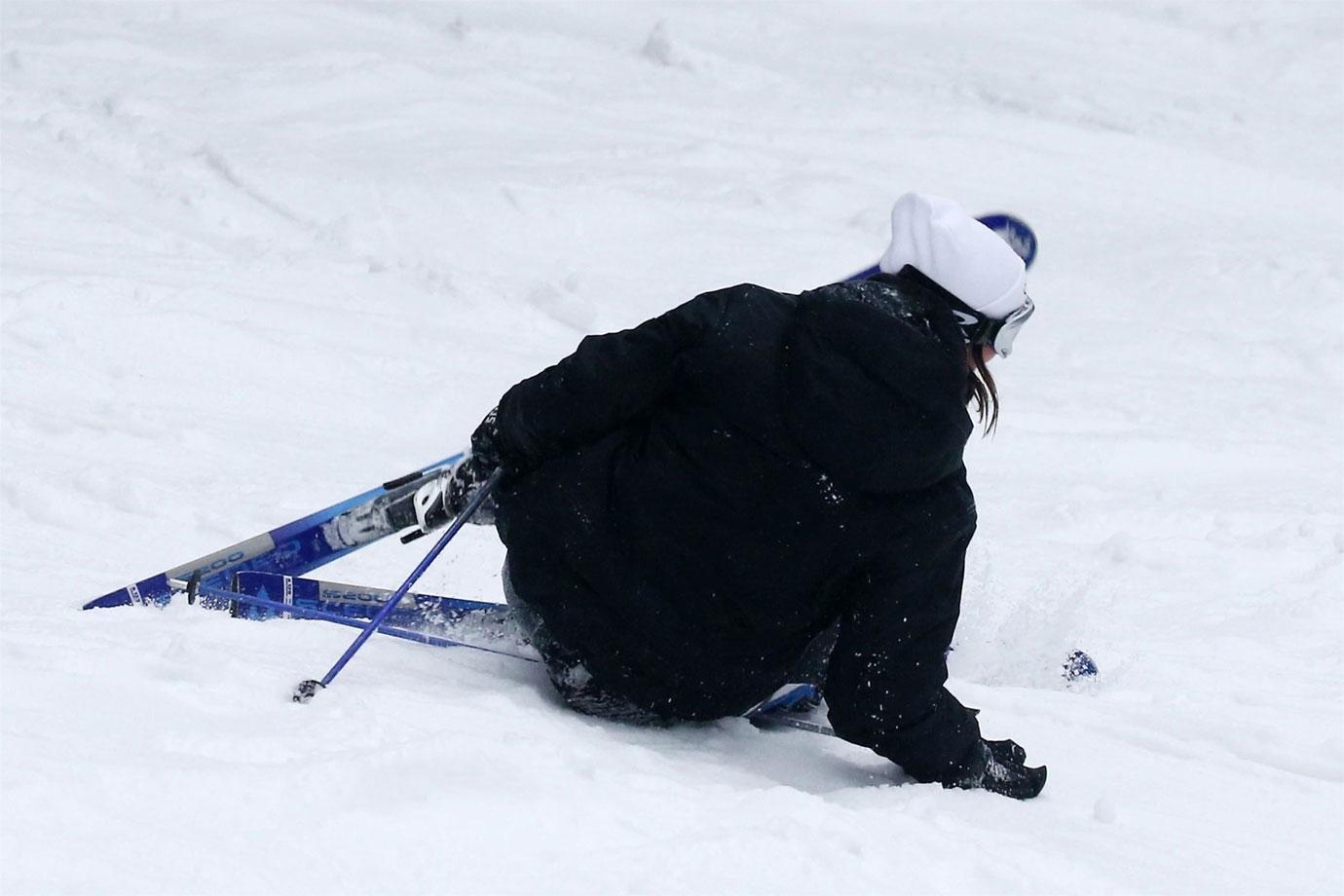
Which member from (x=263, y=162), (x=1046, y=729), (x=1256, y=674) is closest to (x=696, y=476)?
(x=1046, y=729)

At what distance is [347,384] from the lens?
6250 millimetres

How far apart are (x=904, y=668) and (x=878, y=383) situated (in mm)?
598

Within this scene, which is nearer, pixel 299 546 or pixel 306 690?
pixel 306 690

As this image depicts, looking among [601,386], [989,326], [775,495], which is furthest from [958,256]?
[601,386]

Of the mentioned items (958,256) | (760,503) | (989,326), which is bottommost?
(760,503)

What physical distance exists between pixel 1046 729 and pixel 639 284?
16.5ft

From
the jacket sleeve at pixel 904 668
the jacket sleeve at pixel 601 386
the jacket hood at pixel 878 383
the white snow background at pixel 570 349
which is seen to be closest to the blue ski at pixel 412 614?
the white snow background at pixel 570 349

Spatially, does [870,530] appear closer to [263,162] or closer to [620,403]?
[620,403]

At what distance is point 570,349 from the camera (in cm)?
734

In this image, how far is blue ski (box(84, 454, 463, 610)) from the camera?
3551mm

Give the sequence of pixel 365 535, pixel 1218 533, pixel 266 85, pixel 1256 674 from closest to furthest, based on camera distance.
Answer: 1. pixel 365 535
2. pixel 1256 674
3. pixel 1218 533
4. pixel 266 85

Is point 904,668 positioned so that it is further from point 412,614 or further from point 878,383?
point 412,614

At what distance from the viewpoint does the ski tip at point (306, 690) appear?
2.61 m

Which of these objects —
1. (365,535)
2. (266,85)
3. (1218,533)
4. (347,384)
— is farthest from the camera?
(266,85)
